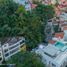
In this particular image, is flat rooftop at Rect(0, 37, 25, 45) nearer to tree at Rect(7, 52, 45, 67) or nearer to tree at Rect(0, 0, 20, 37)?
tree at Rect(0, 0, 20, 37)

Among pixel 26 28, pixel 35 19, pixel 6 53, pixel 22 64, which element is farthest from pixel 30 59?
pixel 35 19

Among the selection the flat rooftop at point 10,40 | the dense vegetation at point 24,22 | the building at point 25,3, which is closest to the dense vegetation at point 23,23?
the dense vegetation at point 24,22

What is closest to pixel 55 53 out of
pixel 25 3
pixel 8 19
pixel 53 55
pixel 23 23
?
pixel 53 55

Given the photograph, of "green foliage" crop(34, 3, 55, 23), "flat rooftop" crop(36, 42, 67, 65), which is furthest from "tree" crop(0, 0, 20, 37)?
"flat rooftop" crop(36, 42, 67, 65)

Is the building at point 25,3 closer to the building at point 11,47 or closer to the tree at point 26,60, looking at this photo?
the building at point 11,47

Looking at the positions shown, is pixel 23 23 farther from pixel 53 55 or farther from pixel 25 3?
pixel 25 3

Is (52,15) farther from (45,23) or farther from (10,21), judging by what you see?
(10,21)
